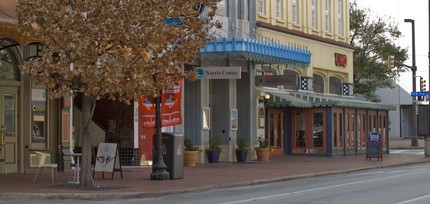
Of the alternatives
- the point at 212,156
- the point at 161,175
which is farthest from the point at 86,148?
the point at 212,156

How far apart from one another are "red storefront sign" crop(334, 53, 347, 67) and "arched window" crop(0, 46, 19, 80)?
24576 millimetres

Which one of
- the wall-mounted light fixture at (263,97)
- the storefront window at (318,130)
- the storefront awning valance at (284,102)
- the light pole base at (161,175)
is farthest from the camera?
the storefront window at (318,130)

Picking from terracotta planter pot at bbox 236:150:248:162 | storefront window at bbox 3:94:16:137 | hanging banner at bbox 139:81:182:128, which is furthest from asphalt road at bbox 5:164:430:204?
terracotta planter pot at bbox 236:150:248:162

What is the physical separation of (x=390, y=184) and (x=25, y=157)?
37.1 ft

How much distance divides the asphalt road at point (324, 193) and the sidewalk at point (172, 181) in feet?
1.54

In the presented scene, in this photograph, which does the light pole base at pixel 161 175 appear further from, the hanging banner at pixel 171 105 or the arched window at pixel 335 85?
the arched window at pixel 335 85

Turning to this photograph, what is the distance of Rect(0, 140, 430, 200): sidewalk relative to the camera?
1912 cm

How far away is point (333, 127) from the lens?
41.2 m

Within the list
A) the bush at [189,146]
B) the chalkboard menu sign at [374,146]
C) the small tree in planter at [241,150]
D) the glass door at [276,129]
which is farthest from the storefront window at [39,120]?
the chalkboard menu sign at [374,146]

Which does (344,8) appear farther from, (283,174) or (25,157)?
(25,157)

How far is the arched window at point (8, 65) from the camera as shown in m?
25.5

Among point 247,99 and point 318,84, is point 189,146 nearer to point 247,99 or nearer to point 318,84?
Result: point 247,99

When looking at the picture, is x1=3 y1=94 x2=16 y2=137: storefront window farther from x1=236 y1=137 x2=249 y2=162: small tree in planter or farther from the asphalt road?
x1=236 y1=137 x2=249 y2=162: small tree in planter

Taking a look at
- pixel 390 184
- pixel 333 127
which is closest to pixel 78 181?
pixel 390 184
